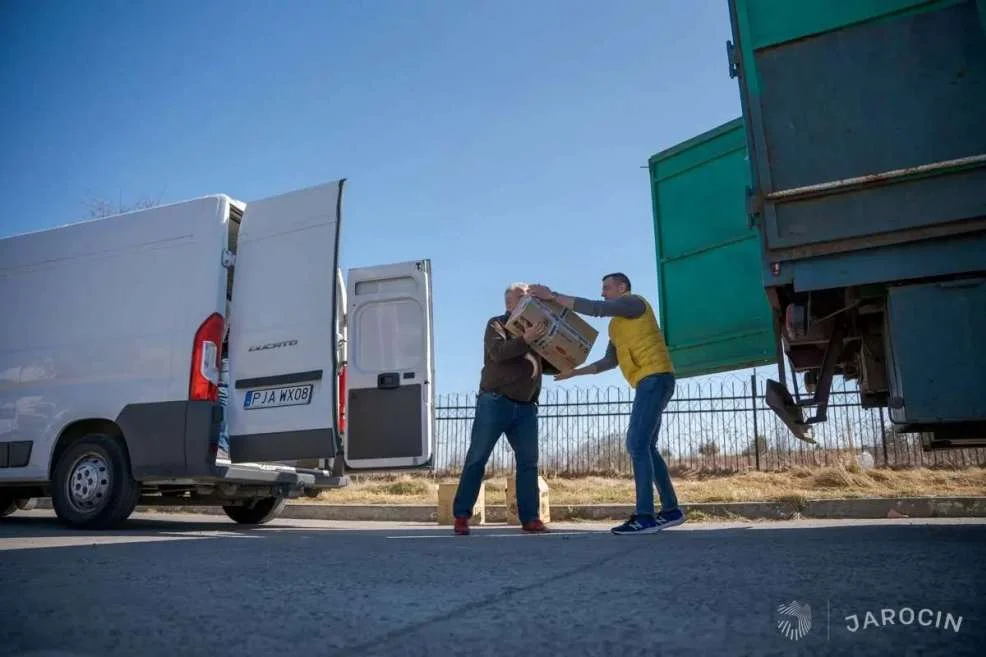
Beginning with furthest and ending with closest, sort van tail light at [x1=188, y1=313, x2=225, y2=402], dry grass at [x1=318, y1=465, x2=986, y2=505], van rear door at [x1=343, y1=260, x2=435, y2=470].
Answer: dry grass at [x1=318, y1=465, x2=986, y2=505] → van rear door at [x1=343, y1=260, x2=435, y2=470] → van tail light at [x1=188, y1=313, x2=225, y2=402]

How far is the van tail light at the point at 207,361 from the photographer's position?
198 inches

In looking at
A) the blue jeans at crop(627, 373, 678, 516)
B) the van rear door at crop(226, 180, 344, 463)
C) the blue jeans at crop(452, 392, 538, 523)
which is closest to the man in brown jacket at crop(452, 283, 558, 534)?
the blue jeans at crop(452, 392, 538, 523)

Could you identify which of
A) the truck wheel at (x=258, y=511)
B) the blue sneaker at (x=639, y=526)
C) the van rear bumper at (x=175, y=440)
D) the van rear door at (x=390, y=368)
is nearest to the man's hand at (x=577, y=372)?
the van rear door at (x=390, y=368)

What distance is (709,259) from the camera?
18.1 feet

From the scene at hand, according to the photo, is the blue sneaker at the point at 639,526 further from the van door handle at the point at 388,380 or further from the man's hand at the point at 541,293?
the van door handle at the point at 388,380

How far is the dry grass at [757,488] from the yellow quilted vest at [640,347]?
3437 mm

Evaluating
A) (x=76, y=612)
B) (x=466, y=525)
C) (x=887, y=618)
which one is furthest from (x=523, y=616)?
(x=466, y=525)

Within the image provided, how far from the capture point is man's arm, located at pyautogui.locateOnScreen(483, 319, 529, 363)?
4.82m

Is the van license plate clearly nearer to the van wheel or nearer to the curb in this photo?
the van wheel

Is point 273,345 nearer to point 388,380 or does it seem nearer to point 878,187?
point 388,380

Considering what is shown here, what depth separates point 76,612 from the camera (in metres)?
1.70

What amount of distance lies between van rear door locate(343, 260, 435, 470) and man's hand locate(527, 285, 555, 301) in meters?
1.11

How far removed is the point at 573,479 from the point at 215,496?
7.67m

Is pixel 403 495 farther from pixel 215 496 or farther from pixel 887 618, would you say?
pixel 887 618
